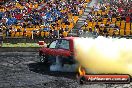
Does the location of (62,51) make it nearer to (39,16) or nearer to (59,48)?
(59,48)

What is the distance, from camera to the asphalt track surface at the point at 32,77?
46.1ft

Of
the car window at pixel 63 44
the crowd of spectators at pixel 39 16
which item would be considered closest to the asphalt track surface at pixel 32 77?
the car window at pixel 63 44

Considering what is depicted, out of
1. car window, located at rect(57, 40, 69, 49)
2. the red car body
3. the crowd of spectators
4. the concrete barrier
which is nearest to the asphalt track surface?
the red car body

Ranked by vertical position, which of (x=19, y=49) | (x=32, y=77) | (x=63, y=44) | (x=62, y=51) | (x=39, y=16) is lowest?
(x=19, y=49)

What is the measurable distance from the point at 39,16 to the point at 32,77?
1912cm

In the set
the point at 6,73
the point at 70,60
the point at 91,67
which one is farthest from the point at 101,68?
the point at 6,73

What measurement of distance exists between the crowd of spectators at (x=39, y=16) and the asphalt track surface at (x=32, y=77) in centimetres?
1038

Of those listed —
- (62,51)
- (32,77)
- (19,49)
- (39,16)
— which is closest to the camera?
(32,77)

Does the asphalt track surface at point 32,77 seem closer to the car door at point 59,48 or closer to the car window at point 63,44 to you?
the car door at point 59,48

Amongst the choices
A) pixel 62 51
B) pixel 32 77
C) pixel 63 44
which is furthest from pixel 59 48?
pixel 32 77

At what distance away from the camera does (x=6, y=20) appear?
3444 cm

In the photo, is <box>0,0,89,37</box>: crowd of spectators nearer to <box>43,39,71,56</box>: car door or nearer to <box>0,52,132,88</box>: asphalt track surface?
<box>0,52,132,88</box>: asphalt track surface

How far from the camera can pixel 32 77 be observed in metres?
15.8

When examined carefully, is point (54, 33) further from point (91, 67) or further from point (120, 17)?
point (91, 67)
